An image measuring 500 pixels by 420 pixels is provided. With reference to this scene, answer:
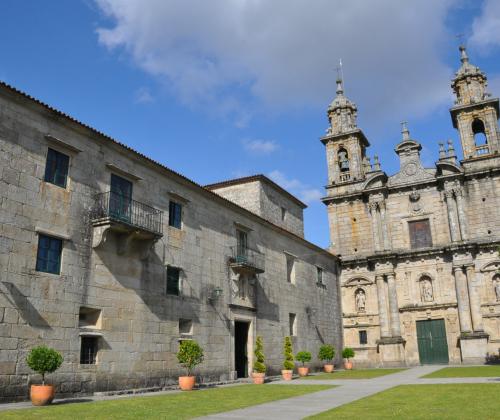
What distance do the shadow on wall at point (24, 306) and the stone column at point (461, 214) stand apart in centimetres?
2732

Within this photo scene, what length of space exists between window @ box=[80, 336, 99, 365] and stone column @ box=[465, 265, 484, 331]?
24395 millimetres

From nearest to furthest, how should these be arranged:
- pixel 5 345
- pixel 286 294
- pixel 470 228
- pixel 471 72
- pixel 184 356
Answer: pixel 5 345
pixel 184 356
pixel 286 294
pixel 470 228
pixel 471 72

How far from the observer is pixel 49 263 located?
1444 centimetres

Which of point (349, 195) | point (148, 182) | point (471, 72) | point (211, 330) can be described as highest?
point (471, 72)

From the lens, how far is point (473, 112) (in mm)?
35688

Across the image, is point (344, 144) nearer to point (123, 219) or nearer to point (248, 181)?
point (248, 181)

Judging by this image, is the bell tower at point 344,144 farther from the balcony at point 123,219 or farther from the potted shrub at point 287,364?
the balcony at point 123,219

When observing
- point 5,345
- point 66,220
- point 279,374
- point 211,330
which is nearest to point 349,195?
point 279,374

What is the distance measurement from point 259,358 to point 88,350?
9.59 m

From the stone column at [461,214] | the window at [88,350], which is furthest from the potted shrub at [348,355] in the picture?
Result: the window at [88,350]

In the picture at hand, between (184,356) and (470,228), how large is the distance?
23050 millimetres

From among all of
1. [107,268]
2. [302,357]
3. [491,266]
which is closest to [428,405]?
[107,268]

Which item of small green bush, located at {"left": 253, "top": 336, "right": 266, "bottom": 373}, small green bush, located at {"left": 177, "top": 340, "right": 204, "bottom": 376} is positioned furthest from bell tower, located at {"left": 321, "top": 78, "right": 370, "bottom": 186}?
small green bush, located at {"left": 177, "top": 340, "right": 204, "bottom": 376}

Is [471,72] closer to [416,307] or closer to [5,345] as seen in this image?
[416,307]
